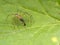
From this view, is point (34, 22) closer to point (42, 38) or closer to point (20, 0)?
point (42, 38)

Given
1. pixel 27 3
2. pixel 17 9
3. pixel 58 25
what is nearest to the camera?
pixel 58 25

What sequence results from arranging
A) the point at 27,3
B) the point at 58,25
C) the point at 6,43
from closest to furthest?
the point at 6,43
the point at 58,25
the point at 27,3

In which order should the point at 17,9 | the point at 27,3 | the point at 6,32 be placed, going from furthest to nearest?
the point at 27,3, the point at 17,9, the point at 6,32

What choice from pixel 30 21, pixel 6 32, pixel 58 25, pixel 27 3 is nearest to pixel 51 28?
pixel 58 25

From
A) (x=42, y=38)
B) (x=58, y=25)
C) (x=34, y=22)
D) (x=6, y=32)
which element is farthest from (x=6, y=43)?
(x=58, y=25)

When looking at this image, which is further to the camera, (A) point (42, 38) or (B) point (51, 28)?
(B) point (51, 28)

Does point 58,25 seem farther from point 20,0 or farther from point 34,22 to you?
point 20,0
